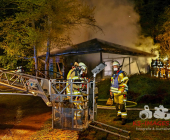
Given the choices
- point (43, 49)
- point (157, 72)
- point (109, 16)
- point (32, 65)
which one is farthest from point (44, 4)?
point (157, 72)

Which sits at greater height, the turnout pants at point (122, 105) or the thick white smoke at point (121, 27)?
the thick white smoke at point (121, 27)

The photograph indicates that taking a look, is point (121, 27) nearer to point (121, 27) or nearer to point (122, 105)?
point (121, 27)

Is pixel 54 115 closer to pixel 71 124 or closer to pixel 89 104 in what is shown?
pixel 71 124

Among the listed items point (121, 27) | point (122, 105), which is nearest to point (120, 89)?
point (122, 105)

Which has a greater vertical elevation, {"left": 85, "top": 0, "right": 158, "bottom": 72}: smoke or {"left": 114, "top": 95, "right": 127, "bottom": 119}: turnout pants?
{"left": 85, "top": 0, "right": 158, "bottom": 72}: smoke

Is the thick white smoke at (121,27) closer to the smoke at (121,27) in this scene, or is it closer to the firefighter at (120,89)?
the smoke at (121,27)

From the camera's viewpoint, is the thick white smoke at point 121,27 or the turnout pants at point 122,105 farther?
the thick white smoke at point 121,27

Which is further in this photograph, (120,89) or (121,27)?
(121,27)

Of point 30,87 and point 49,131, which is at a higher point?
point 30,87

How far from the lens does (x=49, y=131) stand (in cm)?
498

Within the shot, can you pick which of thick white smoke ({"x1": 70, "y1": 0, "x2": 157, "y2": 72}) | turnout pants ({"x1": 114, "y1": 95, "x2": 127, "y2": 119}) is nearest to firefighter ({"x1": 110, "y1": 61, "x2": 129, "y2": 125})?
turnout pants ({"x1": 114, "y1": 95, "x2": 127, "y2": 119})

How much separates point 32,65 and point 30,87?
8.40 metres

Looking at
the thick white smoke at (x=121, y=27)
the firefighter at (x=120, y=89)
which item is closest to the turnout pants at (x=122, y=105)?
the firefighter at (x=120, y=89)

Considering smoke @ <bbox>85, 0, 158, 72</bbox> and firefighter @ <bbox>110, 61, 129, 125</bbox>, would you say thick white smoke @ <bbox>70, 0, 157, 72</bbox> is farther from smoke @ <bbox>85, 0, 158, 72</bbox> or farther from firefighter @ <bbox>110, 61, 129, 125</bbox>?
firefighter @ <bbox>110, 61, 129, 125</bbox>
